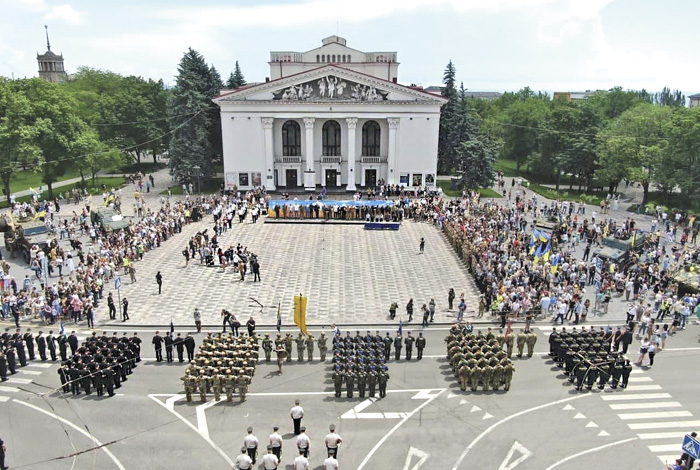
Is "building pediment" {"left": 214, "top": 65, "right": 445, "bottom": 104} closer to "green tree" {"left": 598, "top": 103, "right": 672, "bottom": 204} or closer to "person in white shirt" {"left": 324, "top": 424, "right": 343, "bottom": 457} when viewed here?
"green tree" {"left": 598, "top": 103, "right": 672, "bottom": 204}

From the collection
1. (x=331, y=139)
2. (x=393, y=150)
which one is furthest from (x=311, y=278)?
(x=331, y=139)

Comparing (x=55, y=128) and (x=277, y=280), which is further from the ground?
(x=55, y=128)

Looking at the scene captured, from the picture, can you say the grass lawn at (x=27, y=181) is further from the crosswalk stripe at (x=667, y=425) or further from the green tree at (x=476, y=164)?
the crosswalk stripe at (x=667, y=425)

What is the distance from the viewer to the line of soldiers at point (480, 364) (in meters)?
22.0

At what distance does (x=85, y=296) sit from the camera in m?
29.3

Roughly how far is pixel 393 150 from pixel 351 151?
4554mm

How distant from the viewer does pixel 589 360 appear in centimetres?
2273

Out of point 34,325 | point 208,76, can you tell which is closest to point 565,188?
point 208,76

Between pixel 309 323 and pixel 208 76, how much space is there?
49.4 meters

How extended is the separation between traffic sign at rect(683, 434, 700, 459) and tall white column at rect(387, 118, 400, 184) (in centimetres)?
4703

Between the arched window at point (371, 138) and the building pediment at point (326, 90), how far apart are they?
354cm

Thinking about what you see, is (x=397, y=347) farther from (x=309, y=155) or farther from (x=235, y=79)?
(x=235, y=79)

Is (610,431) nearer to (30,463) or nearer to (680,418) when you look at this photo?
(680,418)

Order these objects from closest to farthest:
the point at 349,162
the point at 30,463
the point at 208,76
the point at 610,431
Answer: the point at 30,463 → the point at 610,431 → the point at 349,162 → the point at 208,76
